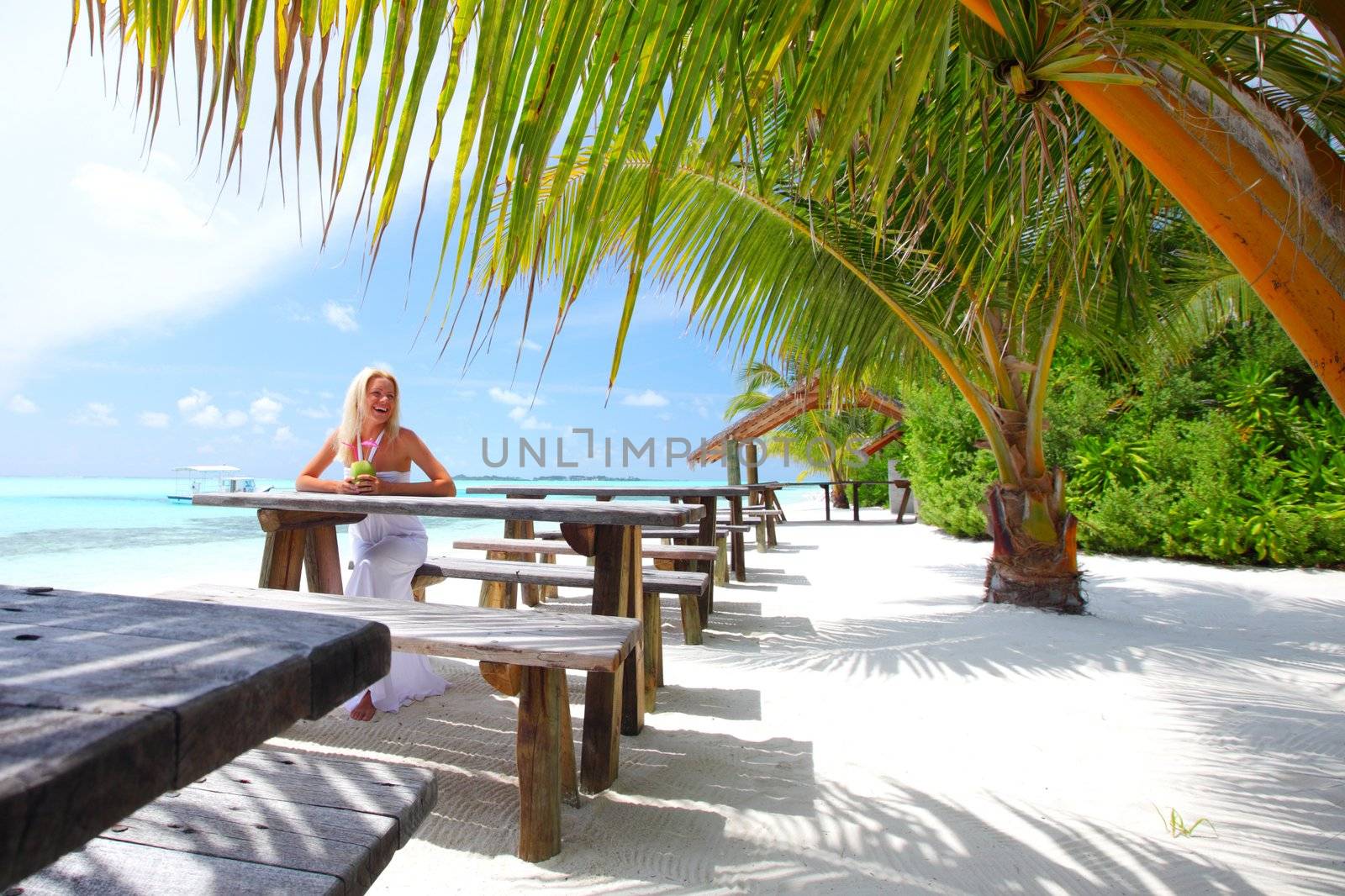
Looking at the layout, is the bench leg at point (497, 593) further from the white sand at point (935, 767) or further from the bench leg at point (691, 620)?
the bench leg at point (691, 620)

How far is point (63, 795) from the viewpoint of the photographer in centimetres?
33

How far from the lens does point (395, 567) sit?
290 cm

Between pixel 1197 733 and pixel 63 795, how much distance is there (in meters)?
3.01

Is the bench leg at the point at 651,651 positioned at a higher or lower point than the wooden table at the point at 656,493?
lower

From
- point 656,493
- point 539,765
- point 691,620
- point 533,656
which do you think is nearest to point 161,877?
point 533,656

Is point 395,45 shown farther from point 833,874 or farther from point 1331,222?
point 833,874

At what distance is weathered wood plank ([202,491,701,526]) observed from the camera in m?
2.09

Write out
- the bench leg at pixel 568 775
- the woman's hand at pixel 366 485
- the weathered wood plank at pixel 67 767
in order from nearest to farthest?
the weathered wood plank at pixel 67 767
the bench leg at pixel 568 775
the woman's hand at pixel 366 485

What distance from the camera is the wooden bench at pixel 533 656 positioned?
161 cm

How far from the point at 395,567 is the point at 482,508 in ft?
2.81

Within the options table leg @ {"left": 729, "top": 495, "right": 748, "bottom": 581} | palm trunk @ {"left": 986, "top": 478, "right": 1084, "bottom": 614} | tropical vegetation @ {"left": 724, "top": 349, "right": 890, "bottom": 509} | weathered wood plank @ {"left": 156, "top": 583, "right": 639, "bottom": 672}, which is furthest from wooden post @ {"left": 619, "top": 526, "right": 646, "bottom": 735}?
tropical vegetation @ {"left": 724, "top": 349, "right": 890, "bottom": 509}

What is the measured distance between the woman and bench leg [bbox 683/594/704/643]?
4.37ft

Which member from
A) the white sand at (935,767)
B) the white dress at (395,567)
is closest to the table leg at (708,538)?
the white sand at (935,767)

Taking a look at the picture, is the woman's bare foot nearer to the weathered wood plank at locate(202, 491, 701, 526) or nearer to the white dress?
the white dress
